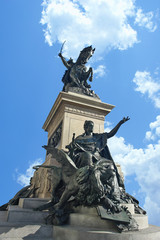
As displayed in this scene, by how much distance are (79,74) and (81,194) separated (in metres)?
6.98

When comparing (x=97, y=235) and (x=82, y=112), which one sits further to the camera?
(x=82, y=112)

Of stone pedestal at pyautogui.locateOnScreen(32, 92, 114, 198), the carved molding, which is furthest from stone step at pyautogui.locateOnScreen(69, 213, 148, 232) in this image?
the carved molding

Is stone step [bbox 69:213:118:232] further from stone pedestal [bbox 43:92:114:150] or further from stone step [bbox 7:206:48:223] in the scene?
stone pedestal [bbox 43:92:114:150]

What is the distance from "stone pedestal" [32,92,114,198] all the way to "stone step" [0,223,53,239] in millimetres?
2828

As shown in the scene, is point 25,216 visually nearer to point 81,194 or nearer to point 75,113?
point 81,194

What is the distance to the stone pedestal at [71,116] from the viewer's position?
24.6 ft

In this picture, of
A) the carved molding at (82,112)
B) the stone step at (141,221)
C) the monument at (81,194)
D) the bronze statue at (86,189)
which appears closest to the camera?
the monument at (81,194)

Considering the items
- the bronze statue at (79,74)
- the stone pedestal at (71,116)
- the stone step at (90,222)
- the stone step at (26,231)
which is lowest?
the stone step at (26,231)

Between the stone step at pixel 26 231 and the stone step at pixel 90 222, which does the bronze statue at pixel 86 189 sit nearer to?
the stone step at pixel 90 222

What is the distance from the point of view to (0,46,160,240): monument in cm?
382

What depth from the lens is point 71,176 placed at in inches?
187

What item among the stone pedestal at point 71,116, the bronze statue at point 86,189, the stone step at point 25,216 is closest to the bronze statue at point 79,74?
the stone pedestal at point 71,116

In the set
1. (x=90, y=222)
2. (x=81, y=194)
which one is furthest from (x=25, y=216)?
(x=90, y=222)

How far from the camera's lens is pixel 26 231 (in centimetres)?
410
